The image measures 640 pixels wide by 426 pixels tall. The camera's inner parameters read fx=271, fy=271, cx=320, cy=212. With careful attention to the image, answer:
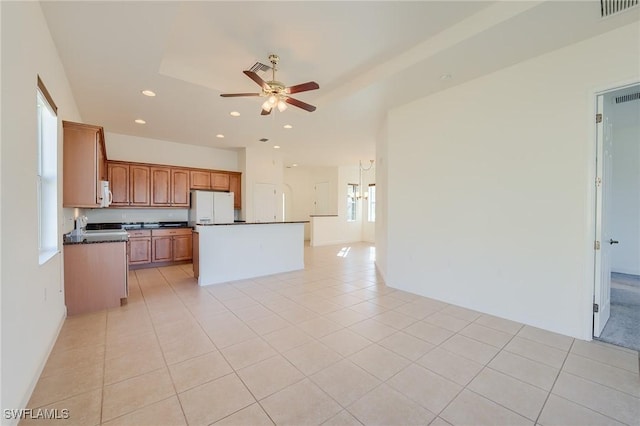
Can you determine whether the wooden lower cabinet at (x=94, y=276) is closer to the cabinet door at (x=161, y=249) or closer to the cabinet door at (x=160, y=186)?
the cabinet door at (x=161, y=249)

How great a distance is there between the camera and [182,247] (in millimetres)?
6246

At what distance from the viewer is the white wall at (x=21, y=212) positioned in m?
1.56

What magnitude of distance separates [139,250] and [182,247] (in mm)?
830

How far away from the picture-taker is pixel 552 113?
2785 millimetres

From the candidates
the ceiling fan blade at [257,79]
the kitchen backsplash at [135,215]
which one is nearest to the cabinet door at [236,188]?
the kitchen backsplash at [135,215]

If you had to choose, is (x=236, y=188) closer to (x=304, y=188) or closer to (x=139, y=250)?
(x=139, y=250)

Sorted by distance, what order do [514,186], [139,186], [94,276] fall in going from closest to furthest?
[514,186] < [94,276] < [139,186]

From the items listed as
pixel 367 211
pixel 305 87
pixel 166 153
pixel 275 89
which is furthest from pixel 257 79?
pixel 367 211

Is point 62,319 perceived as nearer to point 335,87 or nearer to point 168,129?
point 168,129

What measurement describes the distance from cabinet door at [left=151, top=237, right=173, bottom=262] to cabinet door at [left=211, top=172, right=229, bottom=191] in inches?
→ 65.0

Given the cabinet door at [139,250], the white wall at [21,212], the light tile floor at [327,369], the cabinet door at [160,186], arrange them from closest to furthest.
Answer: the white wall at [21,212] → the light tile floor at [327,369] → the cabinet door at [139,250] → the cabinet door at [160,186]

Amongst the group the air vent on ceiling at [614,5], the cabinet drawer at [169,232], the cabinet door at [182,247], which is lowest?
the cabinet door at [182,247]

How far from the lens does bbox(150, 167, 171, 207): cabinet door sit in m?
6.06

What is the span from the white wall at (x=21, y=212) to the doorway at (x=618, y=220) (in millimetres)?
4590
